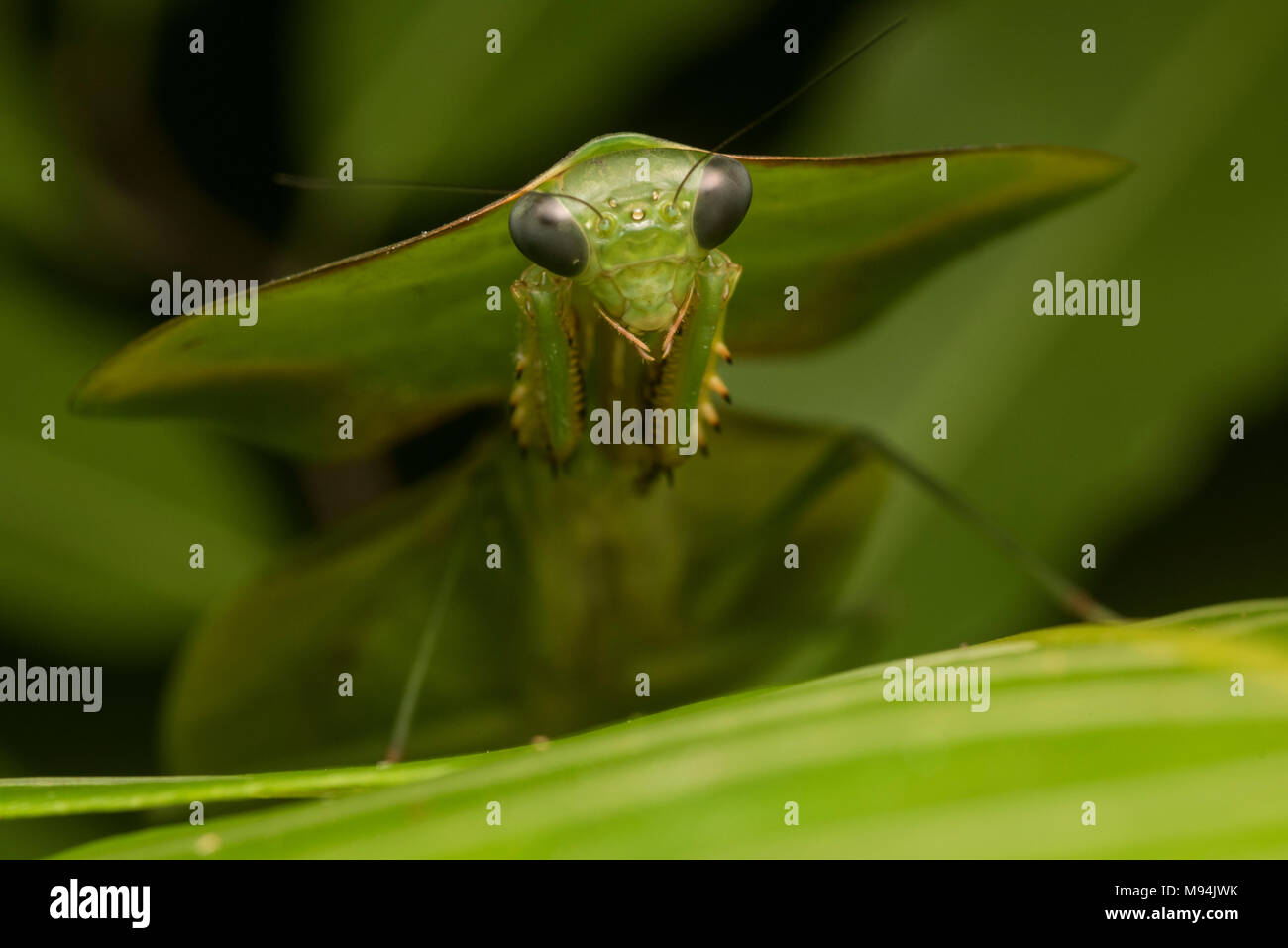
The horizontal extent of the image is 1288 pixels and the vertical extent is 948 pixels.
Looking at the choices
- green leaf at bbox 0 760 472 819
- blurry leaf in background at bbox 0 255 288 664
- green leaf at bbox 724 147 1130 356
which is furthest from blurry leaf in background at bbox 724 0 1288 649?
green leaf at bbox 0 760 472 819

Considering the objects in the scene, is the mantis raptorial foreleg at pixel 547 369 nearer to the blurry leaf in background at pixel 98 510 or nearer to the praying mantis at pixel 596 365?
the praying mantis at pixel 596 365

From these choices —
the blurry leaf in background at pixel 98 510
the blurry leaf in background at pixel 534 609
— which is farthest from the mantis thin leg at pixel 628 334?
the blurry leaf in background at pixel 98 510

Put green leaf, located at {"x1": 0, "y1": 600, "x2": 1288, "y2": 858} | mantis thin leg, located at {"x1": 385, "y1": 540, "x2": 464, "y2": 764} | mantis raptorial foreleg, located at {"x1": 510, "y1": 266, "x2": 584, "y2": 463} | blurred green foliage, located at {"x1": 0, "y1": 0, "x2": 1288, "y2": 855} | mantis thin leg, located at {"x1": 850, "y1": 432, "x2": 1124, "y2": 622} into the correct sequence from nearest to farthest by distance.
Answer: green leaf, located at {"x1": 0, "y1": 600, "x2": 1288, "y2": 858}
mantis raptorial foreleg, located at {"x1": 510, "y1": 266, "x2": 584, "y2": 463}
mantis thin leg, located at {"x1": 385, "y1": 540, "x2": 464, "y2": 764}
mantis thin leg, located at {"x1": 850, "y1": 432, "x2": 1124, "y2": 622}
blurred green foliage, located at {"x1": 0, "y1": 0, "x2": 1288, "y2": 855}

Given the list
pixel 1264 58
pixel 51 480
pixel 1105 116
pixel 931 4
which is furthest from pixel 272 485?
pixel 1264 58

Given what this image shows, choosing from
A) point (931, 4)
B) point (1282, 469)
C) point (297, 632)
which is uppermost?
point (931, 4)

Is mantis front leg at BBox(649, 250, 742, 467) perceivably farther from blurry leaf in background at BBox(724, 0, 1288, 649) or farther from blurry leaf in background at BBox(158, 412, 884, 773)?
blurry leaf in background at BBox(724, 0, 1288, 649)
